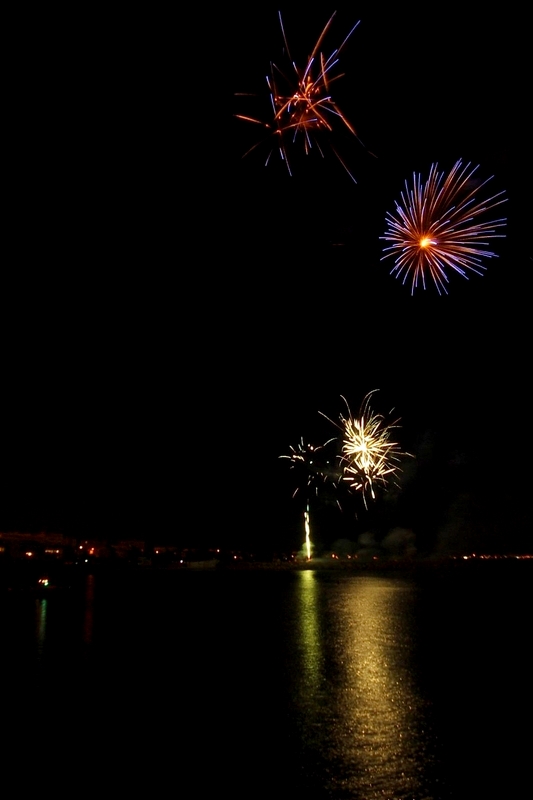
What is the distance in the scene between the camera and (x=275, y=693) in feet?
28.8

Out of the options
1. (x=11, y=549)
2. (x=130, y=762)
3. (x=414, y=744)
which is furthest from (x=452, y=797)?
(x=11, y=549)

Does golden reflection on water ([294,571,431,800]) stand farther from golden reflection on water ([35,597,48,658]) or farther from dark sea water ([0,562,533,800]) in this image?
golden reflection on water ([35,597,48,658])

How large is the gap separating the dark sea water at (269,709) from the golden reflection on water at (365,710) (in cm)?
2

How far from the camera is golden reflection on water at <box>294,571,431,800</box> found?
18.1 ft

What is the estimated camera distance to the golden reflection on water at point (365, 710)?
5.52 meters

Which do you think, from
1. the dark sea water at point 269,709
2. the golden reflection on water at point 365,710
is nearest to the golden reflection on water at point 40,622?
the dark sea water at point 269,709

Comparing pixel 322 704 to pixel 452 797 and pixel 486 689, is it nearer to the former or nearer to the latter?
pixel 486 689

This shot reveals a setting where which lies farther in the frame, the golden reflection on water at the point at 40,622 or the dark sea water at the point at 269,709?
the golden reflection on water at the point at 40,622

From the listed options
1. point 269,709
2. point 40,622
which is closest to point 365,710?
point 269,709

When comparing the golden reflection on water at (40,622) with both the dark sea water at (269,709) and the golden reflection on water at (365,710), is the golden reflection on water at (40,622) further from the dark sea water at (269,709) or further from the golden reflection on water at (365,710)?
the golden reflection on water at (365,710)

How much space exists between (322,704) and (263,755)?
2.12 metres

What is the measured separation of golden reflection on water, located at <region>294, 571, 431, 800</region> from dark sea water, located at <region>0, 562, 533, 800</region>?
0.02 metres

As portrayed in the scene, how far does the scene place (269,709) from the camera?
25.9 feet

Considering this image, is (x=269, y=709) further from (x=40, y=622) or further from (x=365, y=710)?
(x=40, y=622)
